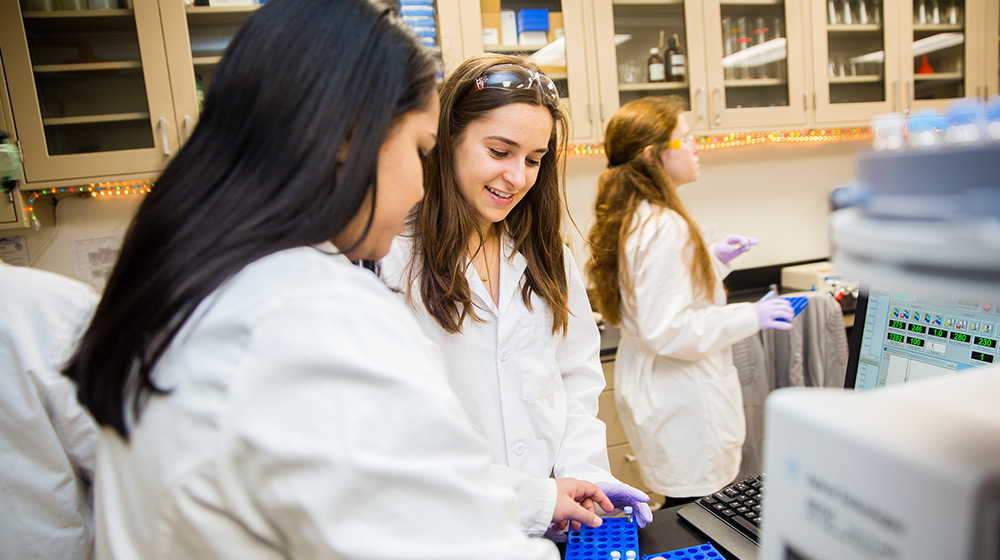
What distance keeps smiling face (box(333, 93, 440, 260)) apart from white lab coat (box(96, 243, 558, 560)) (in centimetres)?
12

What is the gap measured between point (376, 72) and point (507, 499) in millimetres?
385

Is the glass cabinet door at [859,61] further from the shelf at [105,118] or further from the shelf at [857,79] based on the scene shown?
the shelf at [105,118]

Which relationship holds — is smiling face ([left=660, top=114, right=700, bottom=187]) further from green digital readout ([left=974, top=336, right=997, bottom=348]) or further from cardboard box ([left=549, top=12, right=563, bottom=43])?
green digital readout ([left=974, top=336, right=997, bottom=348])

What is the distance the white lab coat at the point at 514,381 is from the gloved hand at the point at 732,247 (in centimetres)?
111

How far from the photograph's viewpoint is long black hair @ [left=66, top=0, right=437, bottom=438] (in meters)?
0.49

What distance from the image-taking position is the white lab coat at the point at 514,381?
1.15 m

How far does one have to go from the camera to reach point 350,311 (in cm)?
45

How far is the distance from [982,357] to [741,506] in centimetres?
36

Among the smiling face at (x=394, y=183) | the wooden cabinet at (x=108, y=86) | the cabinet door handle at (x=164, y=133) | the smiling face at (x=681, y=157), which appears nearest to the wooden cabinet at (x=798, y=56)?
the smiling face at (x=681, y=157)

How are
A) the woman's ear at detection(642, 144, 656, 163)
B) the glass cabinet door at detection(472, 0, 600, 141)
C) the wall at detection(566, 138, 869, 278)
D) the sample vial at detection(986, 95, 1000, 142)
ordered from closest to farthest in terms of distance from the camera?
the sample vial at detection(986, 95, 1000, 142)
the woman's ear at detection(642, 144, 656, 163)
the glass cabinet door at detection(472, 0, 600, 141)
the wall at detection(566, 138, 869, 278)

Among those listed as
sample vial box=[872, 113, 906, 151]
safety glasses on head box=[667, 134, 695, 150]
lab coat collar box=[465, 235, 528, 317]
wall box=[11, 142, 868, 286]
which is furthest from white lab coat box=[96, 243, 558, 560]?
wall box=[11, 142, 868, 286]

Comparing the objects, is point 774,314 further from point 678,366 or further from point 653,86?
point 653,86

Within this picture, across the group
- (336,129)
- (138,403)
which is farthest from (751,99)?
(138,403)

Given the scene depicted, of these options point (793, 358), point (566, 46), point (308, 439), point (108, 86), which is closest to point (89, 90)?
point (108, 86)
